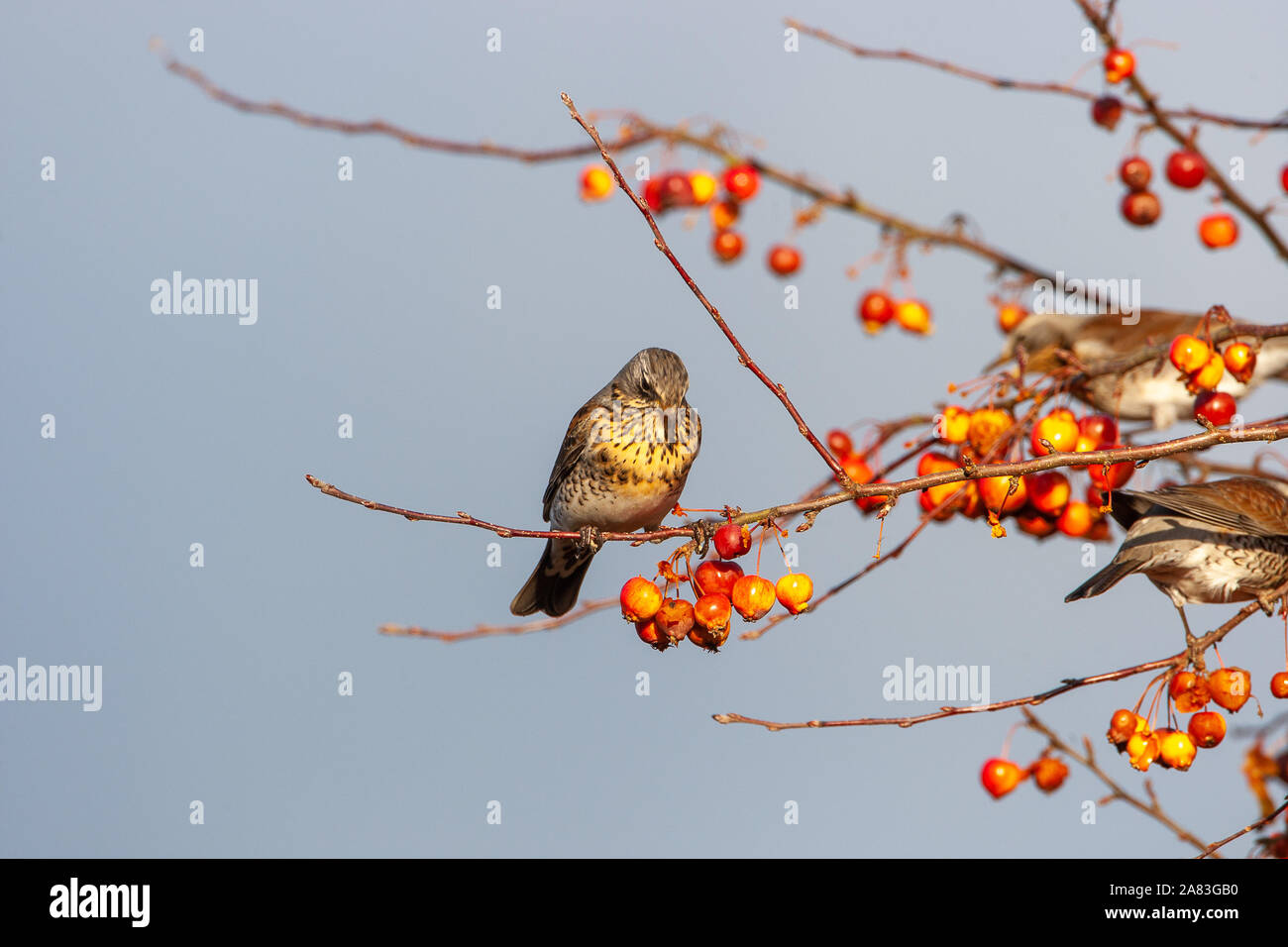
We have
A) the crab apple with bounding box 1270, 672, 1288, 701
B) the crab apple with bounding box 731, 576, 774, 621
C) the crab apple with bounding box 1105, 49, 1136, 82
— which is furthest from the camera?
the crab apple with bounding box 1105, 49, 1136, 82

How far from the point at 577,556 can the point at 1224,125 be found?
247 cm

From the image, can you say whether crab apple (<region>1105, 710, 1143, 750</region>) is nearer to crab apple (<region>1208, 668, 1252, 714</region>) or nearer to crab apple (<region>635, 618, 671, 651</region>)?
crab apple (<region>1208, 668, 1252, 714</region>)

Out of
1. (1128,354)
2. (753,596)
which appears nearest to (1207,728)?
(753,596)

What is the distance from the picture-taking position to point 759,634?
338 cm

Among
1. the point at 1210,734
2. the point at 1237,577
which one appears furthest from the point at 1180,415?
the point at 1210,734

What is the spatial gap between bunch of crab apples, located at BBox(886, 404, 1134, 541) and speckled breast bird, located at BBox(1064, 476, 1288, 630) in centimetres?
15

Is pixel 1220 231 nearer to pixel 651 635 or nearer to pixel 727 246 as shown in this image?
pixel 727 246

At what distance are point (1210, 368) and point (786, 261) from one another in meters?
2.47

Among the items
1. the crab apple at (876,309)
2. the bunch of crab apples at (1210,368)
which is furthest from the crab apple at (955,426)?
the crab apple at (876,309)

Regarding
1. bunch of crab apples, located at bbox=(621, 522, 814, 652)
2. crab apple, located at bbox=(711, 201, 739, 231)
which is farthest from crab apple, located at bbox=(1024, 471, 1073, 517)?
crab apple, located at bbox=(711, 201, 739, 231)

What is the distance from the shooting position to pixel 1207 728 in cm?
302

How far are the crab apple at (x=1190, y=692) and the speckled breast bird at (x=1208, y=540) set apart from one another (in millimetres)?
935

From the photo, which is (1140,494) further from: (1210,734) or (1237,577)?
(1210,734)

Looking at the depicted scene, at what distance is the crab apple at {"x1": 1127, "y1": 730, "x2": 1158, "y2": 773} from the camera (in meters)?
3.01
